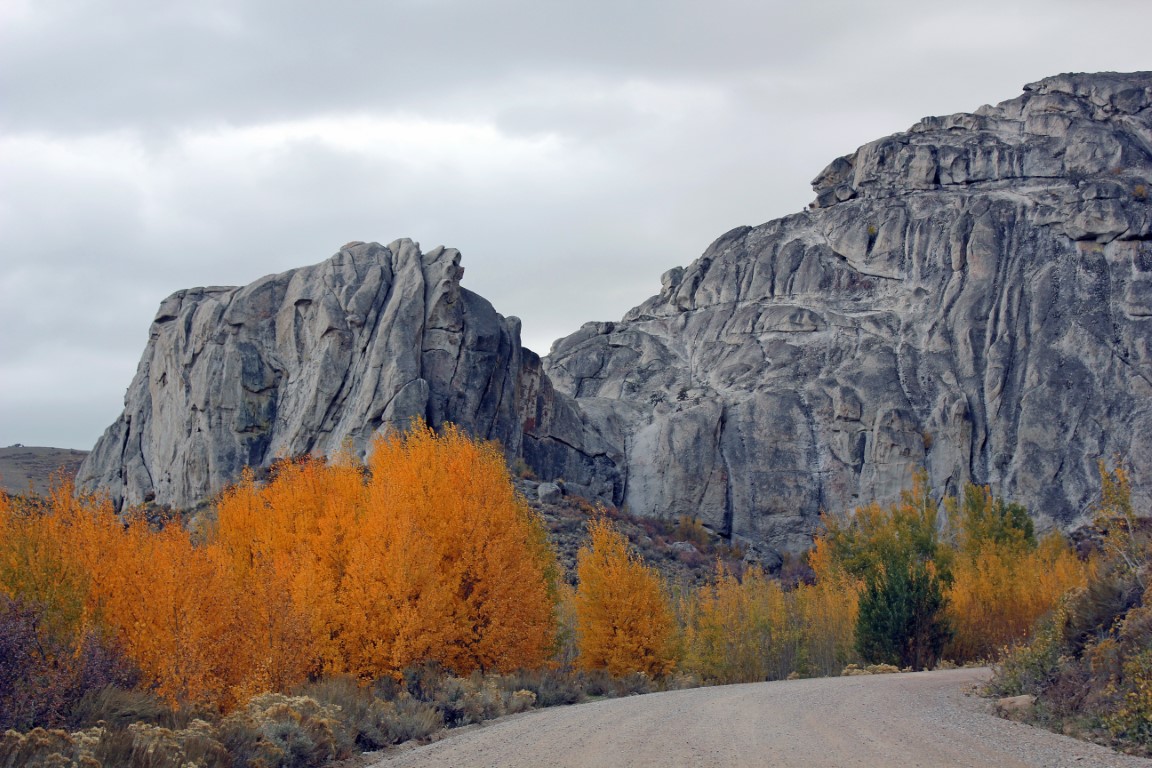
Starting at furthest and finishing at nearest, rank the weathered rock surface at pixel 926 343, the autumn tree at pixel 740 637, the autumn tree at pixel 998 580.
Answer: the weathered rock surface at pixel 926 343 → the autumn tree at pixel 998 580 → the autumn tree at pixel 740 637

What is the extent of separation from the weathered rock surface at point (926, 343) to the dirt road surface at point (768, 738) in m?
68.8

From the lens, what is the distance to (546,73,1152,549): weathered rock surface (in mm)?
86312

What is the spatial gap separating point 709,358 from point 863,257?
1949cm

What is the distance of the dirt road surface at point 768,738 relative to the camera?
13078mm

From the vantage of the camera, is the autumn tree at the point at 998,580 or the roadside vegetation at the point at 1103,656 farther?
the autumn tree at the point at 998,580

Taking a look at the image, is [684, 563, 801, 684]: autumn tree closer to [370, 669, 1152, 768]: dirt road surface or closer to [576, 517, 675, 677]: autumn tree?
[576, 517, 675, 677]: autumn tree

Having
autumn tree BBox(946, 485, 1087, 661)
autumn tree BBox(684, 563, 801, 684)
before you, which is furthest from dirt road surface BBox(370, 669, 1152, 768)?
autumn tree BBox(684, 563, 801, 684)

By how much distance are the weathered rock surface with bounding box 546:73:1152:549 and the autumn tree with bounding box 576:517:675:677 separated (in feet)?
181

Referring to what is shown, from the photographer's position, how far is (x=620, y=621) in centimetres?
3384

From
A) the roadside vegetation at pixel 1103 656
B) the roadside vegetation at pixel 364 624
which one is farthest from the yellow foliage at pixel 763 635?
the roadside vegetation at pixel 1103 656

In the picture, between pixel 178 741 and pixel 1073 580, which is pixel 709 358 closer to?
pixel 1073 580

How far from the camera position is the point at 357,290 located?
76.9 metres

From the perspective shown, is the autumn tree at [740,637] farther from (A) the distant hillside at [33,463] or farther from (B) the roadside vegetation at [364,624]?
(A) the distant hillside at [33,463]

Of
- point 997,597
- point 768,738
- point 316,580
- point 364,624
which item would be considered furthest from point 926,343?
point 768,738
